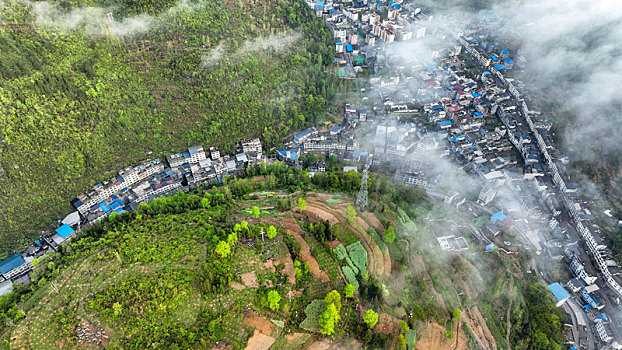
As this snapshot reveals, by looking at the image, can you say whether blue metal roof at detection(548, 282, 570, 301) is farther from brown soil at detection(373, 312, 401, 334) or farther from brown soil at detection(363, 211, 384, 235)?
brown soil at detection(373, 312, 401, 334)

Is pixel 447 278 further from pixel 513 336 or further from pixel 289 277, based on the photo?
pixel 289 277

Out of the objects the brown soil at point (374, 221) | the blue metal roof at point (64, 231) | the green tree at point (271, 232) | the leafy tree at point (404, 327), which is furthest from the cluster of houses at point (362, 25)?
the blue metal roof at point (64, 231)

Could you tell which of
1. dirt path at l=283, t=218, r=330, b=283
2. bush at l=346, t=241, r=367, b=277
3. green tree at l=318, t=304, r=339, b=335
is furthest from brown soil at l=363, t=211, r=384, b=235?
green tree at l=318, t=304, r=339, b=335

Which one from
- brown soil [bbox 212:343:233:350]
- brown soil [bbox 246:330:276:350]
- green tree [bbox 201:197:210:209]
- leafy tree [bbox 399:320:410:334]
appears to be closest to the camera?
brown soil [bbox 212:343:233:350]

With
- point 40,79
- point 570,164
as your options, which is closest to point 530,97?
point 570,164

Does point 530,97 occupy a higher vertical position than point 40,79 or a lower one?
lower

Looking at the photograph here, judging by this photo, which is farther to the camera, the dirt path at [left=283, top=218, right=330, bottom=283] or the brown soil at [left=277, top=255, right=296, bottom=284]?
the dirt path at [left=283, top=218, right=330, bottom=283]

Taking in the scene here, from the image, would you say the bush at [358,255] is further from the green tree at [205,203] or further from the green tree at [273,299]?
the green tree at [205,203]
